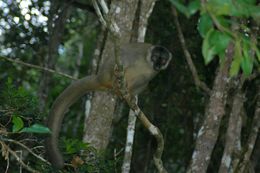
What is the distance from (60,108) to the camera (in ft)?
16.4

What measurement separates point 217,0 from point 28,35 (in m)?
4.83

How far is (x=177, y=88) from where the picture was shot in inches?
303

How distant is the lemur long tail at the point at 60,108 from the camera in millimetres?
4025

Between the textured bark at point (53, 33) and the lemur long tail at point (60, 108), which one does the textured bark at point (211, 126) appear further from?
the textured bark at point (53, 33)

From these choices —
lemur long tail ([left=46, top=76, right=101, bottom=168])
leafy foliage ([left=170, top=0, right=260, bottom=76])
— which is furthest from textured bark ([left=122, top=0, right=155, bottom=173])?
leafy foliage ([left=170, top=0, right=260, bottom=76])

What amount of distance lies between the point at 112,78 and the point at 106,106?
0.36m

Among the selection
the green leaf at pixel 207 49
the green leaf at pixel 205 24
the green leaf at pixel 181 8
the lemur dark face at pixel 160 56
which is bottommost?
the green leaf at pixel 207 49

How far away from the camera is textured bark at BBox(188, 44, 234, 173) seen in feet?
15.9

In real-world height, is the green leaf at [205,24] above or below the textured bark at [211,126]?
above

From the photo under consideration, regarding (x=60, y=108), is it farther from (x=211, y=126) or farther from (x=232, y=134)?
(x=232, y=134)

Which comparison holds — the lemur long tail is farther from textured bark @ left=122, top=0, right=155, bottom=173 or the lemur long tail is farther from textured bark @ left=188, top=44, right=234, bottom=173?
textured bark @ left=188, top=44, right=234, bottom=173

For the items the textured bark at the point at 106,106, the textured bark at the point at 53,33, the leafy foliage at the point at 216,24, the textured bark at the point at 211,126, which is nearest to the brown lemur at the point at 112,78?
the textured bark at the point at 106,106

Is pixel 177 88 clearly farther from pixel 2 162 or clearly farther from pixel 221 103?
pixel 2 162

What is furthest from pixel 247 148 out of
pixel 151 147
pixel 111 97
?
pixel 151 147
